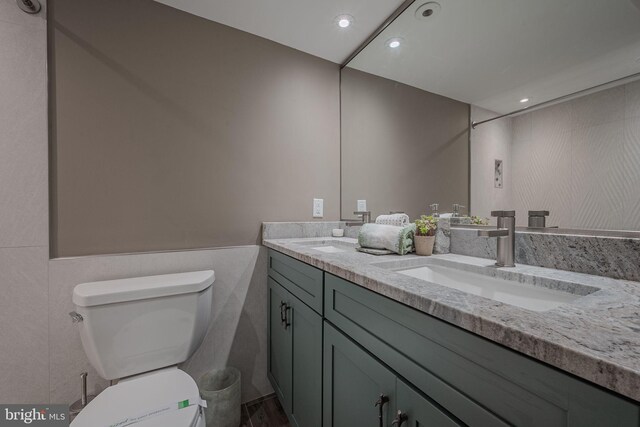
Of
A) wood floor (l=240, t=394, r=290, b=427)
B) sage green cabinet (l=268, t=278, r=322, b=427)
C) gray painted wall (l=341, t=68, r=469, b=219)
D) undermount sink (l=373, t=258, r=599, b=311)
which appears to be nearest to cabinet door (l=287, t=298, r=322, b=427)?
sage green cabinet (l=268, t=278, r=322, b=427)

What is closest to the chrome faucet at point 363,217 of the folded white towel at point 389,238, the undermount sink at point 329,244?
the undermount sink at point 329,244

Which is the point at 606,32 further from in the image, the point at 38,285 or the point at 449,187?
the point at 38,285

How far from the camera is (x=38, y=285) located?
118cm

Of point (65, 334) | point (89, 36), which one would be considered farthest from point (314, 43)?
point (65, 334)

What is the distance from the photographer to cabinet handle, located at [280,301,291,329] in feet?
4.29

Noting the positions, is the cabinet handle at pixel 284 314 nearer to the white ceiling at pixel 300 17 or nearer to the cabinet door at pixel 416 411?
the cabinet door at pixel 416 411

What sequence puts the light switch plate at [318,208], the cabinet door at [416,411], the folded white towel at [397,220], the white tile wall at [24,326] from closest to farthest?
the cabinet door at [416,411]
the white tile wall at [24,326]
the folded white towel at [397,220]
the light switch plate at [318,208]

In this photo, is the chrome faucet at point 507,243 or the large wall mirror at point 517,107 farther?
the chrome faucet at point 507,243

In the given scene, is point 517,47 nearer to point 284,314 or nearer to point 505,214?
point 505,214

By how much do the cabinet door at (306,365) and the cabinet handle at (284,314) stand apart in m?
0.02

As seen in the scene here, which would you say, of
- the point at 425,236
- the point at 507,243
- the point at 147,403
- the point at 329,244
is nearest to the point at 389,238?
the point at 425,236

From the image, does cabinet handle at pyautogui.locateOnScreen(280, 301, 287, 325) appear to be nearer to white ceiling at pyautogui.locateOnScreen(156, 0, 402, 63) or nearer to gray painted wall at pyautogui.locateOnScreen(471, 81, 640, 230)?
gray painted wall at pyautogui.locateOnScreen(471, 81, 640, 230)

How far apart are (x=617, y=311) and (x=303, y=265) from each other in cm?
90

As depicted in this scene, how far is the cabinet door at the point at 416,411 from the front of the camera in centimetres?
53
